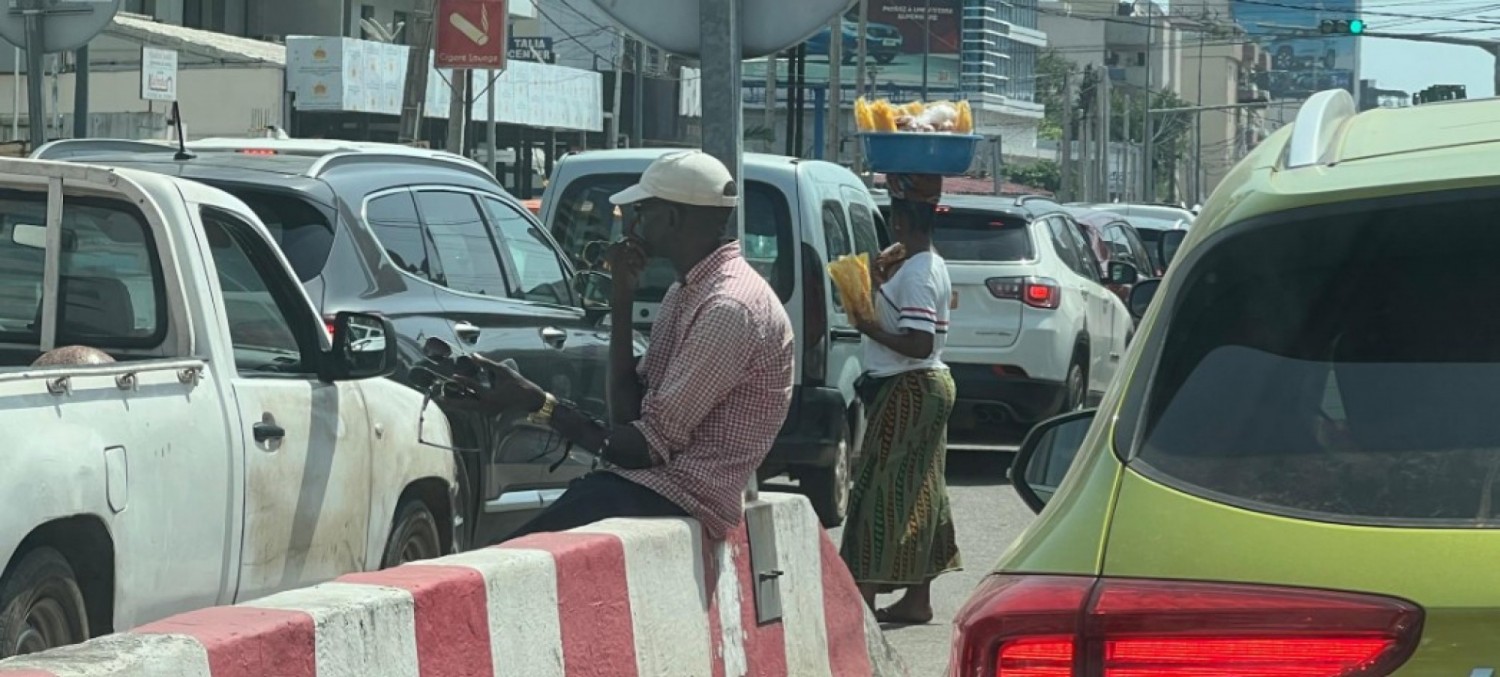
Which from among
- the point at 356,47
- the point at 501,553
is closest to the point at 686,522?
the point at 501,553

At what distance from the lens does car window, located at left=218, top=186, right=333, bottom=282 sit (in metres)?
7.66

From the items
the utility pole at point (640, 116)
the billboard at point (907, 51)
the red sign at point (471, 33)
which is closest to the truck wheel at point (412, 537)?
the red sign at point (471, 33)

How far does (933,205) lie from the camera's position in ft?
27.3

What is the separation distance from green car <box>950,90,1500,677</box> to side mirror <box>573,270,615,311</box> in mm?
6659

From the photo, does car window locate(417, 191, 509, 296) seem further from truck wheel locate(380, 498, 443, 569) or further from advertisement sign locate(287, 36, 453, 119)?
advertisement sign locate(287, 36, 453, 119)

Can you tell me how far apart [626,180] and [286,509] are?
6.01 meters

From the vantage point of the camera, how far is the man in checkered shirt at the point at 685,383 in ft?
17.9

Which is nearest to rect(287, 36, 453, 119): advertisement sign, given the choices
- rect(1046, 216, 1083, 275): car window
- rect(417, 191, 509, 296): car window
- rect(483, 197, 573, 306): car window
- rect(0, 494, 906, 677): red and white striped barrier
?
rect(1046, 216, 1083, 275): car window

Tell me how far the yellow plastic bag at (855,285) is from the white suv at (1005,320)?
5756mm

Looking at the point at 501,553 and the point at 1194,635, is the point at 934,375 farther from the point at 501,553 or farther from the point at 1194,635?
the point at 1194,635

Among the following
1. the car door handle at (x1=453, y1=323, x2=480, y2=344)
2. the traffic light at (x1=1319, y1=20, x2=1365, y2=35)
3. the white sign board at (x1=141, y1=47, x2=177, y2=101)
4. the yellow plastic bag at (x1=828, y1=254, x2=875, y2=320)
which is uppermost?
the traffic light at (x1=1319, y1=20, x2=1365, y2=35)

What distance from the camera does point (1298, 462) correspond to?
2.61 m

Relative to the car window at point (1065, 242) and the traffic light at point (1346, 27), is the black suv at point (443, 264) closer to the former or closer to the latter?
the car window at point (1065, 242)

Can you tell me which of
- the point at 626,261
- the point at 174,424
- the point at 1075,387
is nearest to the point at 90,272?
the point at 174,424
